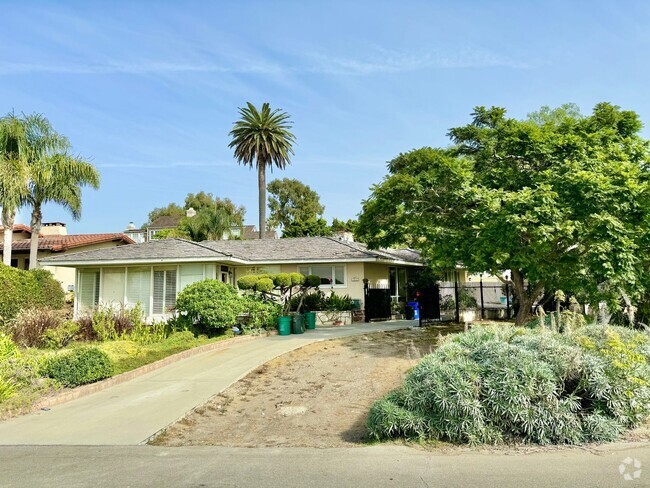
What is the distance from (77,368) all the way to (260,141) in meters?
33.1

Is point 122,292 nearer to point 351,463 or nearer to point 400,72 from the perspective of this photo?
point 400,72

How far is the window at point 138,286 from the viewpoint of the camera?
19.7 meters

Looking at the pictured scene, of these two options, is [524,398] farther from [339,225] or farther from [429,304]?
[339,225]

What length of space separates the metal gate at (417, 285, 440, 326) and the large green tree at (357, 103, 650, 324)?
4111mm

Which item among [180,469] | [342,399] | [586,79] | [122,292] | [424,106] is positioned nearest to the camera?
[180,469]

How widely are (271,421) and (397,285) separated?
18379 mm

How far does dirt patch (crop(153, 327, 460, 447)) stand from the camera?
22.0 ft

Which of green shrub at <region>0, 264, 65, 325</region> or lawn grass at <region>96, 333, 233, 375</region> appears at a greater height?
green shrub at <region>0, 264, 65, 325</region>

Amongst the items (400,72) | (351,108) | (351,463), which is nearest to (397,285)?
(351,108)

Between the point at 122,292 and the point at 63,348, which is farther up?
the point at 122,292

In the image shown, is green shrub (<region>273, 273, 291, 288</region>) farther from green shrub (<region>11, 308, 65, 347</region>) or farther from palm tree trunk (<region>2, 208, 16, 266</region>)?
palm tree trunk (<region>2, 208, 16, 266</region>)

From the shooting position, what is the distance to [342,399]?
855 cm

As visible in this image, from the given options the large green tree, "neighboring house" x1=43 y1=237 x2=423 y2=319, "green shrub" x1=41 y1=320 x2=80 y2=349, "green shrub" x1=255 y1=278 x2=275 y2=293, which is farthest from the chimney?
the large green tree

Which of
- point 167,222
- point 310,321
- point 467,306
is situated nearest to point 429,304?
point 467,306
